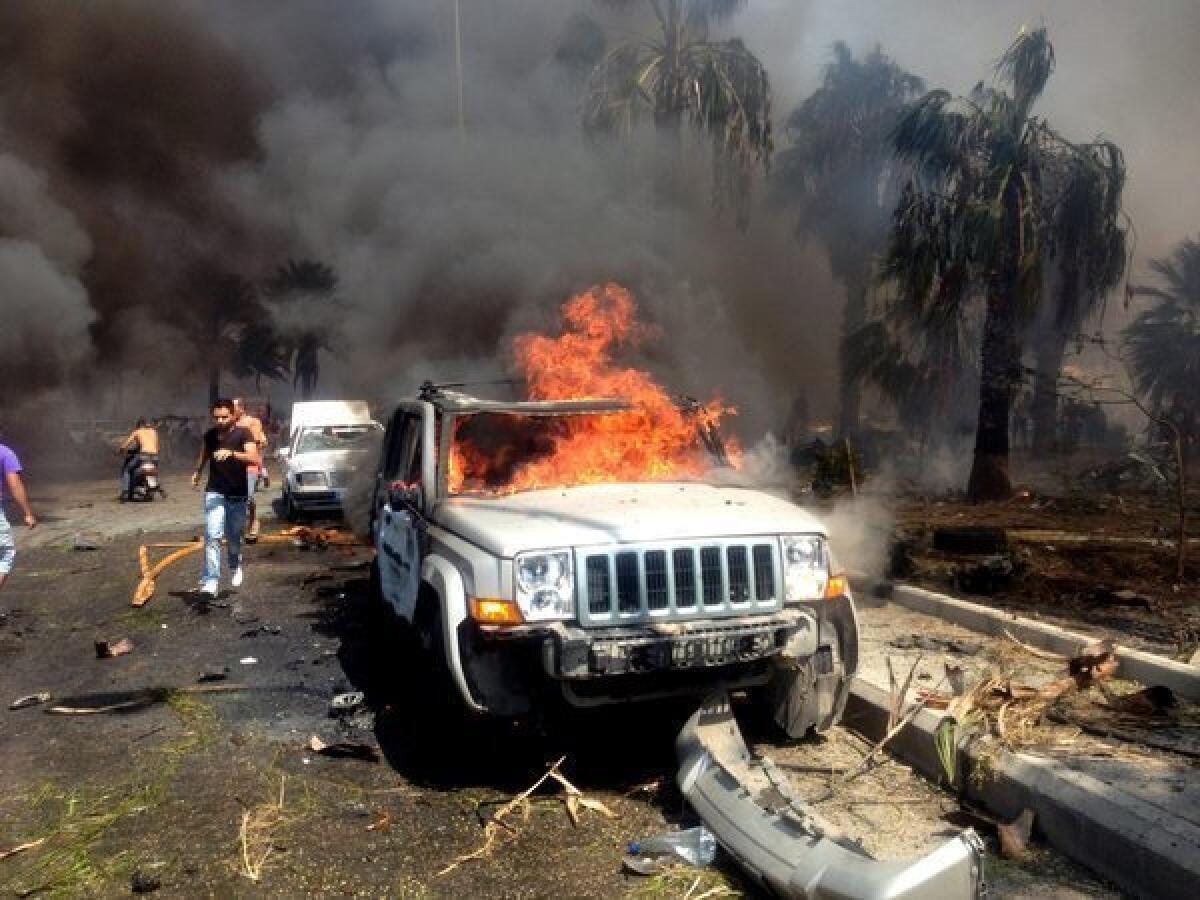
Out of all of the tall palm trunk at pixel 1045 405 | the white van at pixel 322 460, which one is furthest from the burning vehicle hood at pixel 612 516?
the tall palm trunk at pixel 1045 405

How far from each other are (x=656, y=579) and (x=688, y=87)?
14.7 meters

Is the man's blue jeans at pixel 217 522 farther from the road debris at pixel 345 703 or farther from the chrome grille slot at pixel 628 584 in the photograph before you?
the chrome grille slot at pixel 628 584

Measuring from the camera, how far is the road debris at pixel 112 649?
6062 millimetres

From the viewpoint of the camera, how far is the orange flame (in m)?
5.12

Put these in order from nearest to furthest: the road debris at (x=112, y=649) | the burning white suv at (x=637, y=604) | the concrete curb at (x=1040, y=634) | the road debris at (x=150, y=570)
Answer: the burning white suv at (x=637, y=604) → the concrete curb at (x=1040, y=634) → the road debris at (x=112, y=649) → the road debris at (x=150, y=570)

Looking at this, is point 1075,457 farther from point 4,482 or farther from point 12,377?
point 12,377

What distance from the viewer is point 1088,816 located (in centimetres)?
314

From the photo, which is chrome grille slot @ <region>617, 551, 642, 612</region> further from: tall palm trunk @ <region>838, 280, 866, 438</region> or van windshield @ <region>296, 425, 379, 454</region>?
tall palm trunk @ <region>838, 280, 866, 438</region>

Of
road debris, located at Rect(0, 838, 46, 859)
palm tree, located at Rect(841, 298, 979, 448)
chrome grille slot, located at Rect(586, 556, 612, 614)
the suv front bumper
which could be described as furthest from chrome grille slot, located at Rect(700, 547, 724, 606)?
palm tree, located at Rect(841, 298, 979, 448)

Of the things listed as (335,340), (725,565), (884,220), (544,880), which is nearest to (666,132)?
A: (335,340)

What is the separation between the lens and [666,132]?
16.9 meters

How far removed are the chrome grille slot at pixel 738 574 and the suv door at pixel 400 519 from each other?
1.67 meters

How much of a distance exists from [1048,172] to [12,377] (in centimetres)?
2184

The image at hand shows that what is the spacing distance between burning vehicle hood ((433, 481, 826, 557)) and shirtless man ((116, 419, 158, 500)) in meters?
14.2
